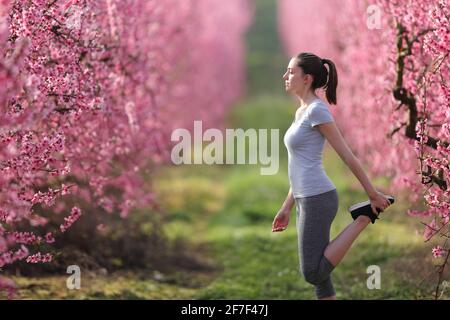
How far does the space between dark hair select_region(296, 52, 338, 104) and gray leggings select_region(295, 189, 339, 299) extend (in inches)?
35.0

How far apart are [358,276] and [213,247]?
12.2ft

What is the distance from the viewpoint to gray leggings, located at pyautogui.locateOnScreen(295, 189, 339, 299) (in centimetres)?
511

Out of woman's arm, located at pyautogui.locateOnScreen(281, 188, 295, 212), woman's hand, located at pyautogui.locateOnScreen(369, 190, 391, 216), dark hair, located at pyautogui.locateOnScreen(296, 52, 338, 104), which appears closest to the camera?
woman's hand, located at pyautogui.locateOnScreen(369, 190, 391, 216)

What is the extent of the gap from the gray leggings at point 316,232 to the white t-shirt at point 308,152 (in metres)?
0.07

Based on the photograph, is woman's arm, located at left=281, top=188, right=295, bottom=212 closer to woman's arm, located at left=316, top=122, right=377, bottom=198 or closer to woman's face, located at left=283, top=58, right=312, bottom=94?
woman's arm, located at left=316, top=122, right=377, bottom=198

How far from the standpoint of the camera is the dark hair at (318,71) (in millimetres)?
5414

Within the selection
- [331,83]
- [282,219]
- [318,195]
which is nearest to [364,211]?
[318,195]

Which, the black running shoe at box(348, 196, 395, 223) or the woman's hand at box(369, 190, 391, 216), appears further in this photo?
the black running shoe at box(348, 196, 395, 223)

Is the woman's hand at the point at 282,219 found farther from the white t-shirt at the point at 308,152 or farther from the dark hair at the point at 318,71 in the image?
the dark hair at the point at 318,71

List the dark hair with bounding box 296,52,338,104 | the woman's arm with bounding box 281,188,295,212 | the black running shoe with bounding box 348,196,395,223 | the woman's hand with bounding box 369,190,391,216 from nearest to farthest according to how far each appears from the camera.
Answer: the woman's hand with bounding box 369,190,391,216 < the black running shoe with bounding box 348,196,395,223 < the dark hair with bounding box 296,52,338,104 < the woman's arm with bounding box 281,188,295,212

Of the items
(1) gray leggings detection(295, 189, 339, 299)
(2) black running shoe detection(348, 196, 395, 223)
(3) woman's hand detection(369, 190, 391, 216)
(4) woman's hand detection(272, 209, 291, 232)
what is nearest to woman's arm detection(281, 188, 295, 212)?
(4) woman's hand detection(272, 209, 291, 232)

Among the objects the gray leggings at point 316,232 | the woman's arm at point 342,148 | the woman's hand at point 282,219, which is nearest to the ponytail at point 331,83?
the woman's arm at point 342,148
